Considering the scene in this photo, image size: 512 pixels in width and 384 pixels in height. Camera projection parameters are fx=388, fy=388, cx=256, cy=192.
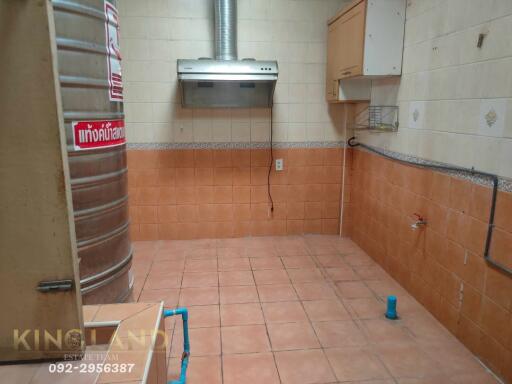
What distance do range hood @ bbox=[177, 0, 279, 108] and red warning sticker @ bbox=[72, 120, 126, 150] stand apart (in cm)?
160

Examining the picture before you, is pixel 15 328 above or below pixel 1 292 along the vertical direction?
below

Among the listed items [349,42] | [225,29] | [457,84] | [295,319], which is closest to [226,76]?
[225,29]

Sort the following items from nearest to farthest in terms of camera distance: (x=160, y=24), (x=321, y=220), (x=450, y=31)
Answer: (x=450, y=31) < (x=160, y=24) < (x=321, y=220)

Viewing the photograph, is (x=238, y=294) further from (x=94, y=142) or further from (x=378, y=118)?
(x=378, y=118)

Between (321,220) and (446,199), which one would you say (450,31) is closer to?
(446,199)

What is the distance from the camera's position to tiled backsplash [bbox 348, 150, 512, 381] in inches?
79.0

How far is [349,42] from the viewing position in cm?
324

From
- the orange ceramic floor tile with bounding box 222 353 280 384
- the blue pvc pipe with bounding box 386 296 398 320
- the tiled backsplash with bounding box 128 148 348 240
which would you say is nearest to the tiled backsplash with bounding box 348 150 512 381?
the blue pvc pipe with bounding box 386 296 398 320

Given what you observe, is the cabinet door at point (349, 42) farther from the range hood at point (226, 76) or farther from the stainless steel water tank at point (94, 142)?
the stainless steel water tank at point (94, 142)

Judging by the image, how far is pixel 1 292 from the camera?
3.21 ft

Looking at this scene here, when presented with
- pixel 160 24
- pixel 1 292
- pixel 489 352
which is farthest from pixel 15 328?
→ pixel 160 24

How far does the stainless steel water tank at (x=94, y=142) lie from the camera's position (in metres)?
1.55

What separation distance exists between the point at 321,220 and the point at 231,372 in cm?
243

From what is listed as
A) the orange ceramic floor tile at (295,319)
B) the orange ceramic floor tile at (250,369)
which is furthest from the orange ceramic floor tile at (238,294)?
the orange ceramic floor tile at (250,369)
